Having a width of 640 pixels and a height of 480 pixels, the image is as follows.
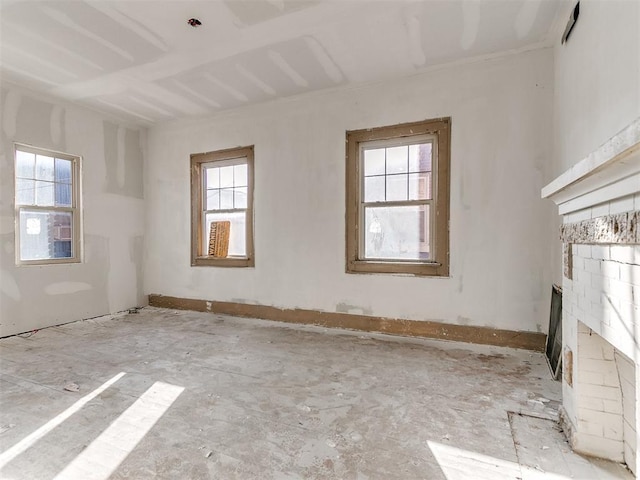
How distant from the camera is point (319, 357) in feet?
9.91

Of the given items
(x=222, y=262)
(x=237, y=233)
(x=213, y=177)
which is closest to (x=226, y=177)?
(x=213, y=177)

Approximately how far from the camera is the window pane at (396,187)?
12.3 ft

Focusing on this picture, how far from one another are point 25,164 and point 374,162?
4195 mm

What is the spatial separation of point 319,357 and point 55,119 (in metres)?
4.40

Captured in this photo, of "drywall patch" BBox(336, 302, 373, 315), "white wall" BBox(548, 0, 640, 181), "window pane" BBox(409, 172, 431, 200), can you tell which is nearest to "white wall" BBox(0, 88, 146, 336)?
"drywall patch" BBox(336, 302, 373, 315)

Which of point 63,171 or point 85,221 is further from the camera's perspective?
point 85,221

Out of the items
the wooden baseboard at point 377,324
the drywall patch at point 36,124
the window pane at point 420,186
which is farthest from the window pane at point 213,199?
the window pane at point 420,186

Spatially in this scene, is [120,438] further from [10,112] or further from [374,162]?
[10,112]

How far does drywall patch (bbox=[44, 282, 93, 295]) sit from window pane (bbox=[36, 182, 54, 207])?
1.02 metres

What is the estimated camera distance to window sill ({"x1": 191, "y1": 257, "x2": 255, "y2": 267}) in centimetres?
457

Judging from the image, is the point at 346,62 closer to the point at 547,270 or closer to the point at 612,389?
the point at 547,270

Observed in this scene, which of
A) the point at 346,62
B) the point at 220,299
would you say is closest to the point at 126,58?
the point at 346,62

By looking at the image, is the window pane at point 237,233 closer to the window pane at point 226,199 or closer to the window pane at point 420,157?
the window pane at point 226,199

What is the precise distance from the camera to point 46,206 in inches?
164
